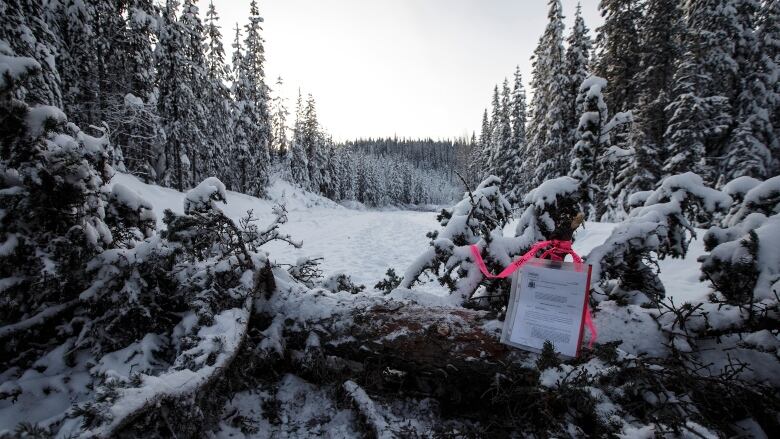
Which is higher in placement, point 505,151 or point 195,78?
point 195,78

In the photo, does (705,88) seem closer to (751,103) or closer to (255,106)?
(751,103)

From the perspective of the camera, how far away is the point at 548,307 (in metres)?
2.03

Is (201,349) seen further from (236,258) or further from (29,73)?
(29,73)

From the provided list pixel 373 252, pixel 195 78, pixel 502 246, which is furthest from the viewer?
pixel 195 78

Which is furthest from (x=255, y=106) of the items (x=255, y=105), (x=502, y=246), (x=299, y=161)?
(x=502, y=246)

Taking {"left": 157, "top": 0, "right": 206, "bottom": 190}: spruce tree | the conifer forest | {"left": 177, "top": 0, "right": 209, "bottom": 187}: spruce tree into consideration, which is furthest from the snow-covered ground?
{"left": 177, "top": 0, "right": 209, "bottom": 187}: spruce tree

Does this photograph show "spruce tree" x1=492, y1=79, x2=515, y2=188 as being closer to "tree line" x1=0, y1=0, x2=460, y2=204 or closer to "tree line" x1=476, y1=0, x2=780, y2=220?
"tree line" x1=476, y1=0, x2=780, y2=220

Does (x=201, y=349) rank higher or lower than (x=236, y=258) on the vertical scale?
lower

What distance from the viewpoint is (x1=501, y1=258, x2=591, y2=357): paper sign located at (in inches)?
76.7

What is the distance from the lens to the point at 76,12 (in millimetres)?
9391

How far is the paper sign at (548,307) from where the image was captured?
6.39ft

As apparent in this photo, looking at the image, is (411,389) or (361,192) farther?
(361,192)

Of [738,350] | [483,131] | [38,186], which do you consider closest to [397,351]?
[738,350]

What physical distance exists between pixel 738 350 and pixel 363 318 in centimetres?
219
